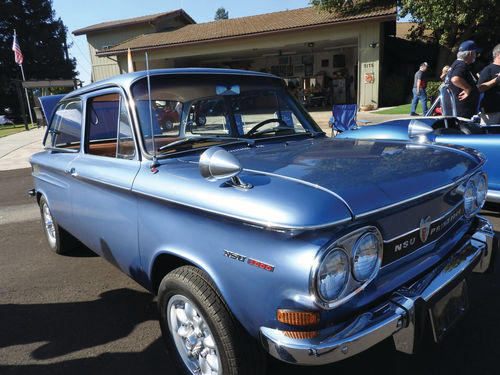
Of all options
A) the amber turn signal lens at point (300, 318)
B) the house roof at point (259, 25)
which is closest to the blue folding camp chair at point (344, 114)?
the amber turn signal lens at point (300, 318)

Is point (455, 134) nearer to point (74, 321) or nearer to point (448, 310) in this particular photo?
point (448, 310)

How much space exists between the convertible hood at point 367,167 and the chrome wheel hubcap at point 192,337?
0.82 m

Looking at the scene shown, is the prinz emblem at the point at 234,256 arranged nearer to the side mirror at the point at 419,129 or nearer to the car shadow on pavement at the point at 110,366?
the car shadow on pavement at the point at 110,366

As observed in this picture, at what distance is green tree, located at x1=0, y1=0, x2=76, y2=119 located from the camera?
118 ft

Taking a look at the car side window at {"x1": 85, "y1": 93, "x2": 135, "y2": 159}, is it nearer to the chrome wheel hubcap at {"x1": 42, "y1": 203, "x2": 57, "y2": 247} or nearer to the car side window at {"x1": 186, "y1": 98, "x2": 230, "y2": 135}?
the car side window at {"x1": 186, "y1": 98, "x2": 230, "y2": 135}

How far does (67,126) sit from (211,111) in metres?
1.66

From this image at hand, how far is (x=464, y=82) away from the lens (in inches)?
198

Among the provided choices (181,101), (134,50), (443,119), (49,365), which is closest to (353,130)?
(443,119)

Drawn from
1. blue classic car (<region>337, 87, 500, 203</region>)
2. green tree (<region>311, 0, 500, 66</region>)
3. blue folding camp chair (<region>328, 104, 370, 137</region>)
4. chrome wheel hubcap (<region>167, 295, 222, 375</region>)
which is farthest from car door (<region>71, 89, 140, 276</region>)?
green tree (<region>311, 0, 500, 66</region>)

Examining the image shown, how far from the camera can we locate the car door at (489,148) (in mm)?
3920

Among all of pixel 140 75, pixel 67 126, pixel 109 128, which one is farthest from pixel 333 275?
pixel 67 126

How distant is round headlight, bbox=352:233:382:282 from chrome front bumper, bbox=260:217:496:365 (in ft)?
0.57

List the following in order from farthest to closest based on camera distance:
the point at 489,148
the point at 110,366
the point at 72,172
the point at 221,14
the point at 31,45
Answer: the point at 221,14, the point at 31,45, the point at 489,148, the point at 72,172, the point at 110,366

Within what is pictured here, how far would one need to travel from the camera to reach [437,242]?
6.74 ft
